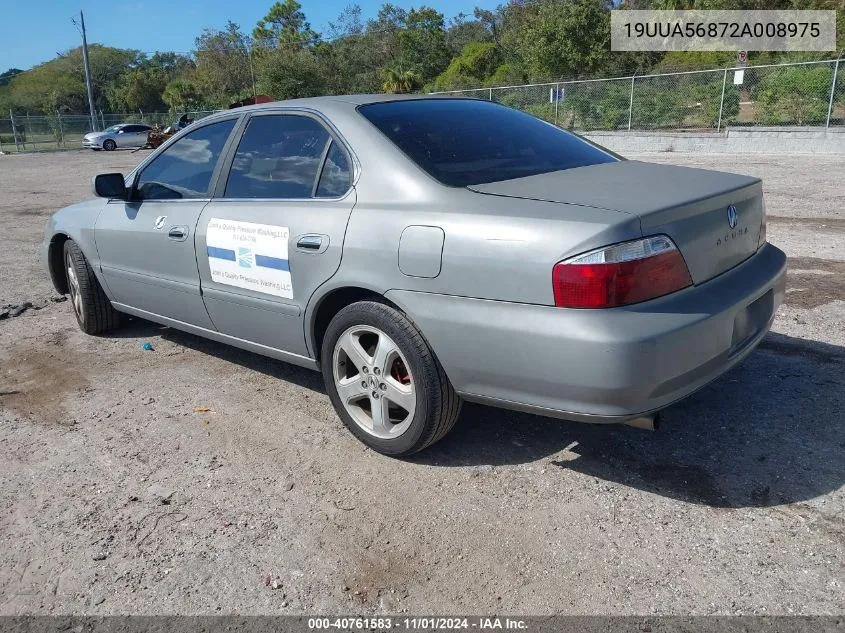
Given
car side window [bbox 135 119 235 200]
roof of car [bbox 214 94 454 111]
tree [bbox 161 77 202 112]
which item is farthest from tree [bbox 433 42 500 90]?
roof of car [bbox 214 94 454 111]

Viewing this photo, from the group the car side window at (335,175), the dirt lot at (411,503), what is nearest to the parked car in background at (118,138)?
the dirt lot at (411,503)

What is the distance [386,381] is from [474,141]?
124 centimetres

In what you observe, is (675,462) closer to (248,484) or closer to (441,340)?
(441,340)

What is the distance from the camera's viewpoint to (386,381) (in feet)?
10.3

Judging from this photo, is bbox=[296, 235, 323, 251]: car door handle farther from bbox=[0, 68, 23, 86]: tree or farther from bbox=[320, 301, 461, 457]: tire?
bbox=[0, 68, 23, 86]: tree

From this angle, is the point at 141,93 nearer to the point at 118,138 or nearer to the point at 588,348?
the point at 118,138

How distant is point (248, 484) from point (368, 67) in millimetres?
71127

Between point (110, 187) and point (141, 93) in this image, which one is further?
point (141, 93)

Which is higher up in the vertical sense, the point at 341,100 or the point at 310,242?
the point at 341,100

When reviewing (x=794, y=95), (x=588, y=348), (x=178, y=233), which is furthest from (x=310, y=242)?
(x=794, y=95)

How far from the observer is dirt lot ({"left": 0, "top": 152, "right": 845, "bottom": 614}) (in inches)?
94.0

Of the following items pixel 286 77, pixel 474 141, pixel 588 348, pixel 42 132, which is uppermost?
pixel 286 77

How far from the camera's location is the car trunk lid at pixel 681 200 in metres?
2.67

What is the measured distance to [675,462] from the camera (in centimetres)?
310
